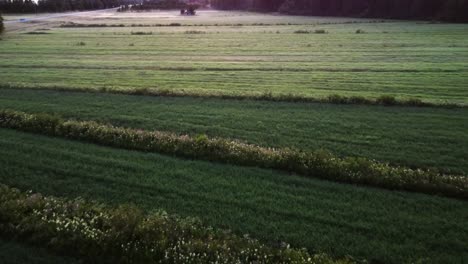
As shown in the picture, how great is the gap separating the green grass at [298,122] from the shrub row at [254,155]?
1.28m

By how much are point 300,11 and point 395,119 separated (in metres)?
118

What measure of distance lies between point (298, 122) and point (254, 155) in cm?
504

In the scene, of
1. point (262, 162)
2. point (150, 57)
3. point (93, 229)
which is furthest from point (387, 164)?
point (150, 57)

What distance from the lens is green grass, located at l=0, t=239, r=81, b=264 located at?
8.74 m

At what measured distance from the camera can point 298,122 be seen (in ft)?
61.4

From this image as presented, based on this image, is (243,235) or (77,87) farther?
(77,87)

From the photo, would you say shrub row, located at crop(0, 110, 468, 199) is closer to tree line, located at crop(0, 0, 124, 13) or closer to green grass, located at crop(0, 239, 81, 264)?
green grass, located at crop(0, 239, 81, 264)

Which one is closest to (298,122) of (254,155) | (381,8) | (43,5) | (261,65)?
(254,155)

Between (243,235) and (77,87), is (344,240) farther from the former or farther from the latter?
(77,87)

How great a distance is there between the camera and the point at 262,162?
1400 cm

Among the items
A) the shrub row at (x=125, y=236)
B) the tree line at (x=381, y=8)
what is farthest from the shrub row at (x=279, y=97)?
the tree line at (x=381, y=8)

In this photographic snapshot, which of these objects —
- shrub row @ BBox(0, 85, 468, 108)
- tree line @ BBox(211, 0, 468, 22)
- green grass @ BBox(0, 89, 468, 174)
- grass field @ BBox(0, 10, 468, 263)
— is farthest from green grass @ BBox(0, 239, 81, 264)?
tree line @ BBox(211, 0, 468, 22)

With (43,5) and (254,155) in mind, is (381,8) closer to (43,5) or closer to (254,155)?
(43,5)

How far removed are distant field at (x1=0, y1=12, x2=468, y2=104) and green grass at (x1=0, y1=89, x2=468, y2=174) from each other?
119 inches
